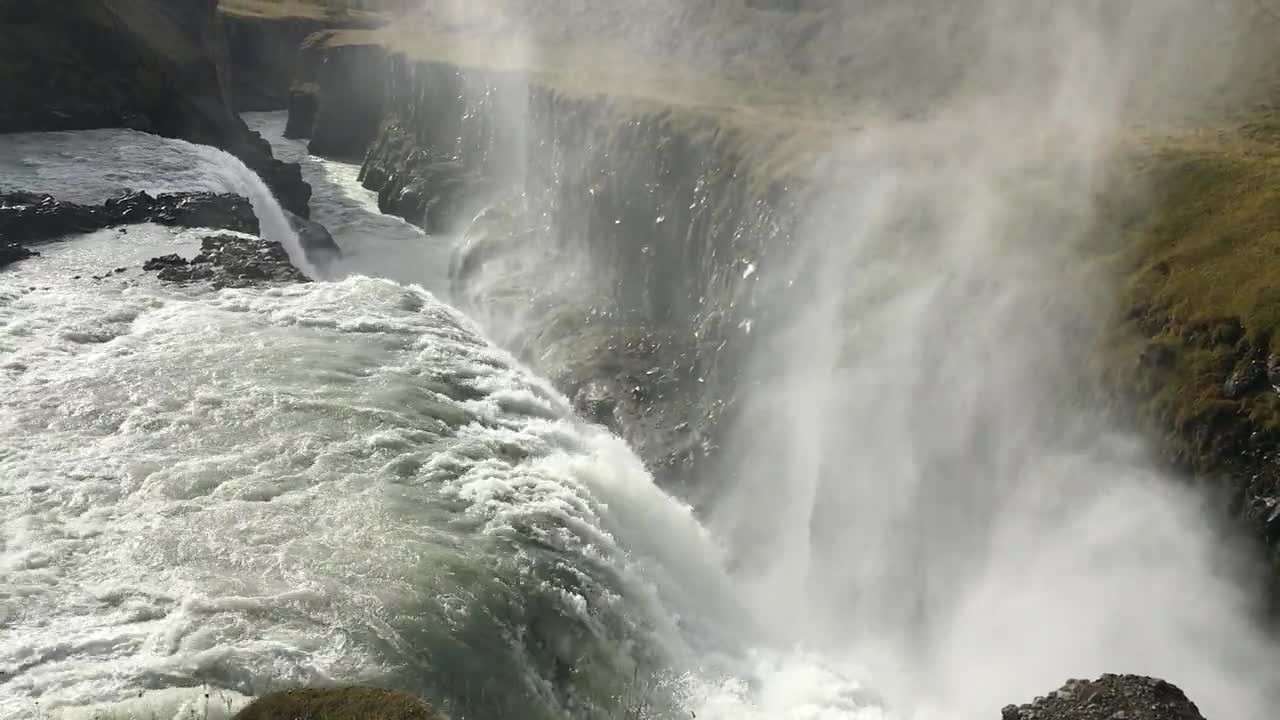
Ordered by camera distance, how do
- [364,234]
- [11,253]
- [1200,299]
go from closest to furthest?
[1200,299] → [11,253] → [364,234]

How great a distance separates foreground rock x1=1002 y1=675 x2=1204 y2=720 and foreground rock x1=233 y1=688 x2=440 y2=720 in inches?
211

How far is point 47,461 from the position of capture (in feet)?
44.8

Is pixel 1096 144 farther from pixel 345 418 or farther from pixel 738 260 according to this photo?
pixel 345 418

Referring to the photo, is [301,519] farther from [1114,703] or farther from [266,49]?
[266,49]

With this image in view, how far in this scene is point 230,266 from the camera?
2145cm

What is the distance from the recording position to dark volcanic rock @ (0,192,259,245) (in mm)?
22547

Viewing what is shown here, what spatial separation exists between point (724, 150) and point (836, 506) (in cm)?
1036

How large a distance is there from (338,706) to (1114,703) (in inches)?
260

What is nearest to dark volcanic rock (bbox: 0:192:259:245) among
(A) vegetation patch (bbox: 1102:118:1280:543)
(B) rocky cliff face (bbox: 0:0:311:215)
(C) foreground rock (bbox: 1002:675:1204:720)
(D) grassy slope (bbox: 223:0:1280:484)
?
(B) rocky cliff face (bbox: 0:0:311:215)

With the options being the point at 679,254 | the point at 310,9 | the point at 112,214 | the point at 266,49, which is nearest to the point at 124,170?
the point at 112,214

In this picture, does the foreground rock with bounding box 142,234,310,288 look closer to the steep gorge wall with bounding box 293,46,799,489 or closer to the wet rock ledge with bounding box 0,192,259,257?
the wet rock ledge with bounding box 0,192,259,257

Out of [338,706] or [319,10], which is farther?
[319,10]

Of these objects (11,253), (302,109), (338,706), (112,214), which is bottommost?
(338,706)

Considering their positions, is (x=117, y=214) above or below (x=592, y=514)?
above
